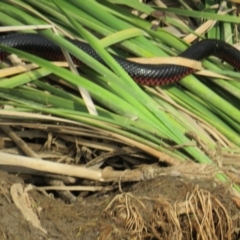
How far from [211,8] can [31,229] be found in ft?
5.55

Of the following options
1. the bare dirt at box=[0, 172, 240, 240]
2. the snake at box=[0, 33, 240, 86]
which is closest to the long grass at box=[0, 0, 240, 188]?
the snake at box=[0, 33, 240, 86]

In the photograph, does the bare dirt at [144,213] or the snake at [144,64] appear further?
the snake at [144,64]

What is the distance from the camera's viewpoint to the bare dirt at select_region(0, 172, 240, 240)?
260cm

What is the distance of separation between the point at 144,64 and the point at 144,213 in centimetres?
91

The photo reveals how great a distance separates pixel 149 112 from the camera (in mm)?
2891

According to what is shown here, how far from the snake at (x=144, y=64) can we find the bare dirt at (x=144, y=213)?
25.7 inches

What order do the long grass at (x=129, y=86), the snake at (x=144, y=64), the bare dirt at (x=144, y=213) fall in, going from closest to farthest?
the bare dirt at (x=144, y=213)
the long grass at (x=129, y=86)
the snake at (x=144, y=64)

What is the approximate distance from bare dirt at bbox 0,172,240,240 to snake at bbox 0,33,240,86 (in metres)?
0.65

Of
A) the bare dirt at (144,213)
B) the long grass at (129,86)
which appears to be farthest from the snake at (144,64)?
the bare dirt at (144,213)

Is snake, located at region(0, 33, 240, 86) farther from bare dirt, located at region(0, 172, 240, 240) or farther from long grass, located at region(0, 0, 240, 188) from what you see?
bare dirt, located at region(0, 172, 240, 240)

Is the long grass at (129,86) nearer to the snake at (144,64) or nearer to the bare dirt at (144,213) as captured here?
the snake at (144,64)

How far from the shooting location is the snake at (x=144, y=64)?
3.22 m

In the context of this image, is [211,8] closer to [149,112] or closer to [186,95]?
[186,95]

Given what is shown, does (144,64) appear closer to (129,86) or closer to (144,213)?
(129,86)
